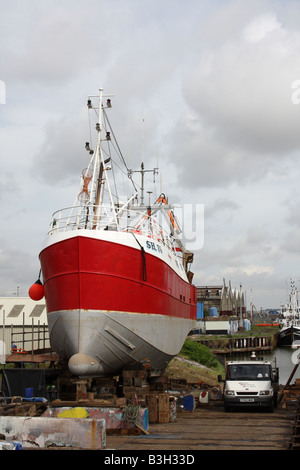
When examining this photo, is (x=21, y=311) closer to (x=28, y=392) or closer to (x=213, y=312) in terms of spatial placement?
(x=28, y=392)

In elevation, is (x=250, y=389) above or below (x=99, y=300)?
below

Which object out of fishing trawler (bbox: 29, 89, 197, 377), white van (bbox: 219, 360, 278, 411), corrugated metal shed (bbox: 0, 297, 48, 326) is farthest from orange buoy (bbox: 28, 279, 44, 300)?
corrugated metal shed (bbox: 0, 297, 48, 326)

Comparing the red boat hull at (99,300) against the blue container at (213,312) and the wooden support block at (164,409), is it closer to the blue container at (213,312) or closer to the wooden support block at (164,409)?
the wooden support block at (164,409)

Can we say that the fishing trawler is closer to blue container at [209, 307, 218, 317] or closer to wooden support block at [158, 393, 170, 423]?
wooden support block at [158, 393, 170, 423]

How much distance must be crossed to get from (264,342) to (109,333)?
60.5 metres

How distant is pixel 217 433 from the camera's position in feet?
41.1

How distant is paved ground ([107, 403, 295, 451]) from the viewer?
10.7 metres

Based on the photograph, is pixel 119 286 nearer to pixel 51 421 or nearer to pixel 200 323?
pixel 51 421

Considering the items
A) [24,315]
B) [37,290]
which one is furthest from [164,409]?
[24,315]

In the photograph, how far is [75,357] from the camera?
14.9 metres

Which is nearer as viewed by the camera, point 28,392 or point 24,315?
point 28,392

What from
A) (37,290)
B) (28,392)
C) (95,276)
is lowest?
(28,392)

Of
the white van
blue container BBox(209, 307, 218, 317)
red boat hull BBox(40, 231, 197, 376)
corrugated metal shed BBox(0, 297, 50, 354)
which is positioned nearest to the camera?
red boat hull BBox(40, 231, 197, 376)
